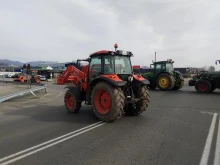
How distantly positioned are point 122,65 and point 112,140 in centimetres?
358

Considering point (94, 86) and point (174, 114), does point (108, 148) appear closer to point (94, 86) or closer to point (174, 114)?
point (94, 86)

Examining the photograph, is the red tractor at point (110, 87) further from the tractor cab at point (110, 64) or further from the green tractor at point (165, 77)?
the green tractor at point (165, 77)

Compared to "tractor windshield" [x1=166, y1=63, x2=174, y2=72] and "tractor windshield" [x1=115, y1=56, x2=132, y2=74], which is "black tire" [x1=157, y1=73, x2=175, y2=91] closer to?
"tractor windshield" [x1=166, y1=63, x2=174, y2=72]

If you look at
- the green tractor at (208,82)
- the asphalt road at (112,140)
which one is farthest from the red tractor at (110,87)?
the green tractor at (208,82)

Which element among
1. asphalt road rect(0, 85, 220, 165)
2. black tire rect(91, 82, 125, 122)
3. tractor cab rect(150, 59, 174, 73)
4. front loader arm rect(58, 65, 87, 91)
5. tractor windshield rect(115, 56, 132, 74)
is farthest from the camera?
tractor cab rect(150, 59, 174, 73)

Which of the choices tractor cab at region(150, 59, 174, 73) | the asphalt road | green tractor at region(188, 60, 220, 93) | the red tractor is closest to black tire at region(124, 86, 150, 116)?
the red tractor

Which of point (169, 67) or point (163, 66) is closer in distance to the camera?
point (163, 66)

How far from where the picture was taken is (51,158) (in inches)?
176

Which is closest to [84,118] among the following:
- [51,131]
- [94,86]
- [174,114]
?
[94,86]

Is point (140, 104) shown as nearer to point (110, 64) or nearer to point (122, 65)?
point (122, 65)

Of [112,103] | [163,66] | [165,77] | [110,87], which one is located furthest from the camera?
[163,66]

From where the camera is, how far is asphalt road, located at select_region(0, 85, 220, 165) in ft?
14.5

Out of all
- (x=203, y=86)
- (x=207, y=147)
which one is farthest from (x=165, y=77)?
(x=207, y=147)

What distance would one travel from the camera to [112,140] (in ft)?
18.3
